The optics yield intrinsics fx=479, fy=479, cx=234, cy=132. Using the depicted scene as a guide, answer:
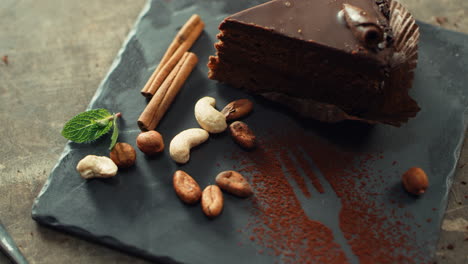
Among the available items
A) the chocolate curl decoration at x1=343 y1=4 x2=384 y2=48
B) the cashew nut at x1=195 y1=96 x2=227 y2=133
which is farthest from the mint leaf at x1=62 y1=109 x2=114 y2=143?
the chocolate curl decoration at x1=343 y1=4 x2=384 y2=48

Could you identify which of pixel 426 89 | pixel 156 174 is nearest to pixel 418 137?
pixel 426 89

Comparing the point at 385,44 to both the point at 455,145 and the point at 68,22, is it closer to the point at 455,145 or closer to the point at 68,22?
the point at 455,145

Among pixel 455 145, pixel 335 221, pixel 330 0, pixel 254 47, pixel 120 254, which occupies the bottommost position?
pixel 120 254

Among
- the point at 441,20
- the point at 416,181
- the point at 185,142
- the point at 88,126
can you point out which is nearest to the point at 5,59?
the point at 88,126

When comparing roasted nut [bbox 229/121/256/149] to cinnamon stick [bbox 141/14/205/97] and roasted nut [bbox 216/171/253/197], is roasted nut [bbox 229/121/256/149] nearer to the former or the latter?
roasted nut [bbox 216/171/253/197]

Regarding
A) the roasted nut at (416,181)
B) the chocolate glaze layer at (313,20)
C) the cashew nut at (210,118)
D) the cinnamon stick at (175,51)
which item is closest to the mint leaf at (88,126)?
the cinnamon stick at (175,51)

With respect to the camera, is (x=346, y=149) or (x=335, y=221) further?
(x=346, y=149)
